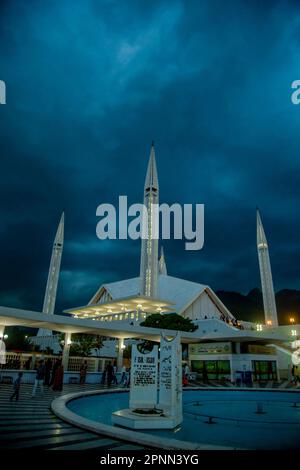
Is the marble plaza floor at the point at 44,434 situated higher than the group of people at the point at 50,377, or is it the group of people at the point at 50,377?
the group of people at the point at 50,377

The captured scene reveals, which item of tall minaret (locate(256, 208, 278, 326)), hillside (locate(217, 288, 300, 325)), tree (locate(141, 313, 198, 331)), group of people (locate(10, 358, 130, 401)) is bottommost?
group of people (locate(10, 358, 130, 401))

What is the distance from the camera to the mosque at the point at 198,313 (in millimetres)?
27219

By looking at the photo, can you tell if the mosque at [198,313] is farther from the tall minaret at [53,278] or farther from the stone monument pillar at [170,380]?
the stone monument pillar at [170,380]

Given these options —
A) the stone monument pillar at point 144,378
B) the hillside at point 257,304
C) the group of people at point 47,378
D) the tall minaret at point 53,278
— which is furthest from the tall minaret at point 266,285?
the hillside at point 257,304

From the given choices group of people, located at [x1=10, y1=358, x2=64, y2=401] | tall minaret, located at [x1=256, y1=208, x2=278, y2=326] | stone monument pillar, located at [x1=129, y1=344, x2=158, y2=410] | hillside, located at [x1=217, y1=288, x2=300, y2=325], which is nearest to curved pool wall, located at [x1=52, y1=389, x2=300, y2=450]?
stone monument pillar, located at [x1=129, y1=344, x2=158, y2=410]

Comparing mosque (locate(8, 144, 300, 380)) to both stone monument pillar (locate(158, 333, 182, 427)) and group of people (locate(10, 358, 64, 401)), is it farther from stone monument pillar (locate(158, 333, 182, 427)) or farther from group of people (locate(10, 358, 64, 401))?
stone monument pillar (locate(158, 333, 182, 427))

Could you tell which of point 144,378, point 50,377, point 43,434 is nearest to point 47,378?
point 50,377

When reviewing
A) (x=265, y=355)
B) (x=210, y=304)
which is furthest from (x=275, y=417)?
(x=210, y=304)

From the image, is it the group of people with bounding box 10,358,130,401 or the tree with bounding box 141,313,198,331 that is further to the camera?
the tree with bounding box 141,313,198,331

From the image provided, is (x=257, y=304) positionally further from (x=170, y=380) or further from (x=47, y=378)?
(x=170, y=380)

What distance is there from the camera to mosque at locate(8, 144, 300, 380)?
89.3 ft

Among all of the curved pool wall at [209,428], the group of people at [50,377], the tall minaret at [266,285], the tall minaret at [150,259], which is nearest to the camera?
the curved pool wall at [209,428]

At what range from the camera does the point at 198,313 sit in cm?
4772
